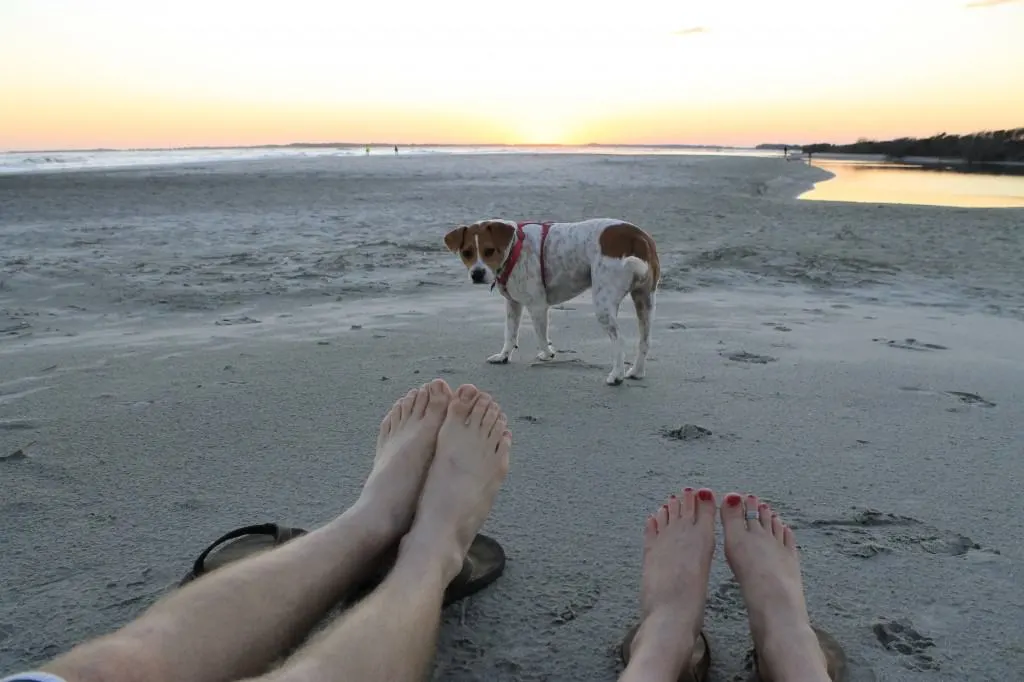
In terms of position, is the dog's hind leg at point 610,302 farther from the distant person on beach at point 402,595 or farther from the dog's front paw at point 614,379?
the distant person on beach at point 402,595

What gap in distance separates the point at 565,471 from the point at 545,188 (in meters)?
17.2

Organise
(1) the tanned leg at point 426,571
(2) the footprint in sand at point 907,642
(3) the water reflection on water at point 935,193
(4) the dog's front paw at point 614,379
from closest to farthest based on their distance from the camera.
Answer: (1) the tanned leg at point 426,571, (2) the footprint in sand at point 907,642, (4) the dog's front paw at point 614,379, (3) the water reflection on water at point 935,193

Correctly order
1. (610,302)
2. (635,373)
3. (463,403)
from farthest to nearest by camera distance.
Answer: (610,302) → (635,373) → (463,403)

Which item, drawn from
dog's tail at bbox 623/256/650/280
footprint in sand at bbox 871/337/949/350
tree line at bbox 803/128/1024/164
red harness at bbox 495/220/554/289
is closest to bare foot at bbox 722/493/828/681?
dog's tail at bbox 623/256/650/280

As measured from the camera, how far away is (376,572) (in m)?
1.81

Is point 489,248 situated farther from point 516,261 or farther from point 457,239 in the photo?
point 457,239

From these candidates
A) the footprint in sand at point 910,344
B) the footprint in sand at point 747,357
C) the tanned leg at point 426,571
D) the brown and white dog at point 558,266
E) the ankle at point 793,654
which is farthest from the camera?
the footprint in sand at point 910,344

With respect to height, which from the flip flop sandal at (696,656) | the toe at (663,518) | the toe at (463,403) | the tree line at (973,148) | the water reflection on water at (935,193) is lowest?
the flip flop sandal at (696,656)

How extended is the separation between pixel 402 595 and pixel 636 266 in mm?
2866

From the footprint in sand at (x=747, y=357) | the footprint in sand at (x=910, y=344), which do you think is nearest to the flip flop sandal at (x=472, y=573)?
the footprint in sand at (x=747, y=357)

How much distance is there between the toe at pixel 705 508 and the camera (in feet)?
6.35

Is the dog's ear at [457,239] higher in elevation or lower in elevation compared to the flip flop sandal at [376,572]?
higher

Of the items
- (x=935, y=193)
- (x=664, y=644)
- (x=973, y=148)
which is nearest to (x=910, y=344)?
(x=664, y=644)

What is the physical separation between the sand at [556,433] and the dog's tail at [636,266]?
540mm
